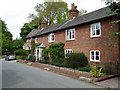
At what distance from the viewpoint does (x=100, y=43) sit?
15016mm

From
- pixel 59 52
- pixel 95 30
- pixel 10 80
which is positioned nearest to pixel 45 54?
pixel 59 52

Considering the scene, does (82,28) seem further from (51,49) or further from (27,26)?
(27,26)

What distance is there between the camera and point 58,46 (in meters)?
21.5

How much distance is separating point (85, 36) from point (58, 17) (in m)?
38.0

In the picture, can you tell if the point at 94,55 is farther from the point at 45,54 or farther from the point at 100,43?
the point at 45,54

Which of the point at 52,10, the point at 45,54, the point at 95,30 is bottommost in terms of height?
the point at 45,54

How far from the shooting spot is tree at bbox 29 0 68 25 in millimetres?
52125

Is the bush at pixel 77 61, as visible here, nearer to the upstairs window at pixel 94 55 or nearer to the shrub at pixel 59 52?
the upstairs window at pixel 94 55

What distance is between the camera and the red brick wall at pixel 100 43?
13.6m

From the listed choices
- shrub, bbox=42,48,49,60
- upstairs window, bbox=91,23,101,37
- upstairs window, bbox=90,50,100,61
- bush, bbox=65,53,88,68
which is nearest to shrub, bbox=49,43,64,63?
shrub, bbox=42,48,49,60

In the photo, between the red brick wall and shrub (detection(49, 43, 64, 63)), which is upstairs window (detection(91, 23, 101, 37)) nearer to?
the red brick wall

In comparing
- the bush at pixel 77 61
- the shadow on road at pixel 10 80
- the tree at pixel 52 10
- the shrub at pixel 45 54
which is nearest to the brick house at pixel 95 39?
the bush at pixel 77 61

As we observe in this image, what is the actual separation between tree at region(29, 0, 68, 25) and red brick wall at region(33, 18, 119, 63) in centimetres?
3353

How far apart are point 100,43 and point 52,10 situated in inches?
1581
